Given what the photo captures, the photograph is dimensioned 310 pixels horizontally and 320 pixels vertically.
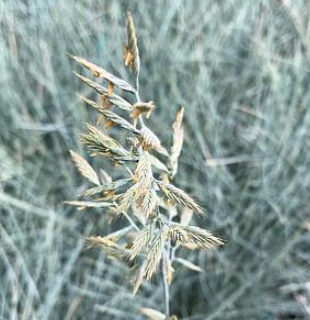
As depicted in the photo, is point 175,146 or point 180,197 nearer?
point 180,197

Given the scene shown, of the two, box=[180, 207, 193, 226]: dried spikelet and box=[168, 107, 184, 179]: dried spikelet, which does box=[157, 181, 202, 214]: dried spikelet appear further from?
box=[180, 207, 193, 226]: dried spikelet

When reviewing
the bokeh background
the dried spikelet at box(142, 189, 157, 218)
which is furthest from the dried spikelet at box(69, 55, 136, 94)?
the bokeh background

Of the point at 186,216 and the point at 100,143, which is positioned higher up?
the point at 100,143

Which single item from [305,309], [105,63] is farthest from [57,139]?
[305,309]

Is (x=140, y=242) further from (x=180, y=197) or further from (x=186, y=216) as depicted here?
(x=186, y=216)

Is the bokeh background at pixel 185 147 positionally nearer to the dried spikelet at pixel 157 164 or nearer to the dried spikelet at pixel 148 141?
the dried spikelet at pixel 157 164

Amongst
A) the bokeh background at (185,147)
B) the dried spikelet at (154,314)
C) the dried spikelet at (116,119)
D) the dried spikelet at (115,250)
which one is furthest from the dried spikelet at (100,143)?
the bokeh background at (185,147)

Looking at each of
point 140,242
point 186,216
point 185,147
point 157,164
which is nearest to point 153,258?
point 140,242
